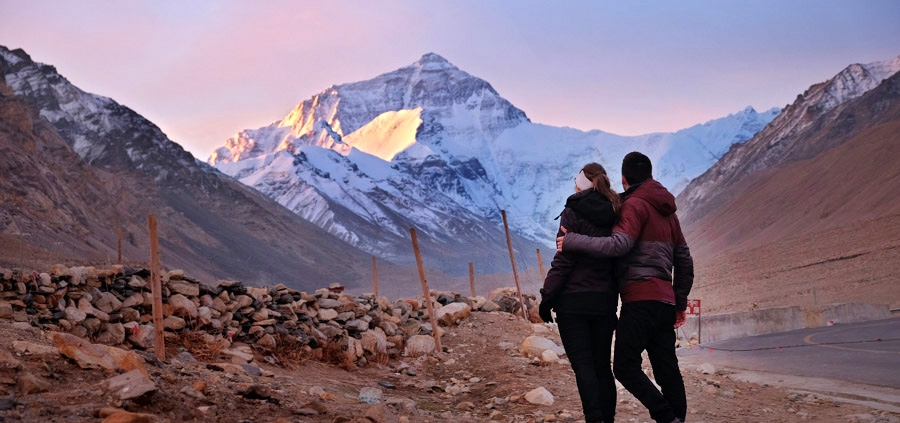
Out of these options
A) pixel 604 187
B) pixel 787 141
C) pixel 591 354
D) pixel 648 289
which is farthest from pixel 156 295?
pixel 787 141

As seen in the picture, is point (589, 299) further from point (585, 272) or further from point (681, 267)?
point (681, 267)

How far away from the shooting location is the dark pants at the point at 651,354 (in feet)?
18.1

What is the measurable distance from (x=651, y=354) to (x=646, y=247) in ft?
2.26

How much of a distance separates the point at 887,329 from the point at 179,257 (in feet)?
211

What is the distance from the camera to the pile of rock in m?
9.45

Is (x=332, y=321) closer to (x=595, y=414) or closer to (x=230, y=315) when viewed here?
(x=230, y=315)

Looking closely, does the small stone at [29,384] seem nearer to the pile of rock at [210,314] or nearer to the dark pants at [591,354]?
the dark pants at [591,354]

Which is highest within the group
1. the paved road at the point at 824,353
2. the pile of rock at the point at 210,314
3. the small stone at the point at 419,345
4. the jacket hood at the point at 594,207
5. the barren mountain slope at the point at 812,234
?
the barren mountain slope at the point at 812,234

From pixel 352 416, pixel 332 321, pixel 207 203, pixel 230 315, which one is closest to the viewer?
pixel 352 416

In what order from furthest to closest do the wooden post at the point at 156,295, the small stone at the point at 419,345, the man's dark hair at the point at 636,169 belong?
the small stone at the point at 419,345 → the wooden post at the point at 156,295 → the man's dark hair at the point at 636,169

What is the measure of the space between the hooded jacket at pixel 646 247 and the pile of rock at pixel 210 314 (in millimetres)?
6043

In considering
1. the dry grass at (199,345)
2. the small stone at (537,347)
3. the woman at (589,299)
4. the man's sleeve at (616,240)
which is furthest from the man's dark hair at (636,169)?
the small stone at (537,347)

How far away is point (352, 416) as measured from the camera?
19.8ft

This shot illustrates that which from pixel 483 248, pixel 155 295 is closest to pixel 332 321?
pixel 155 295
